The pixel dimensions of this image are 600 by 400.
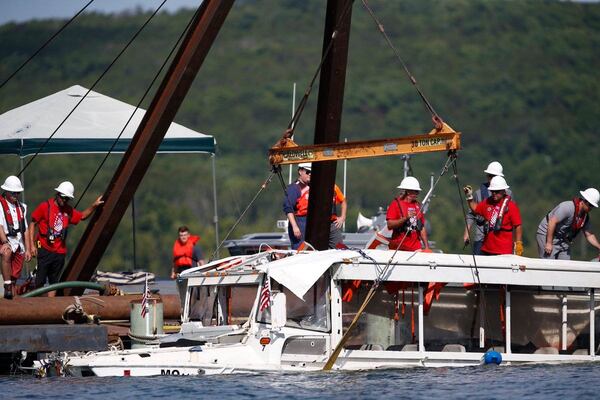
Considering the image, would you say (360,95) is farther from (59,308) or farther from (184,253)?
(59,308)

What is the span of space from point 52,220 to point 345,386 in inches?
240

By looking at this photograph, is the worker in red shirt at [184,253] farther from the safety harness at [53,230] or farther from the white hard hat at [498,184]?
the white hard hat at [498,184]

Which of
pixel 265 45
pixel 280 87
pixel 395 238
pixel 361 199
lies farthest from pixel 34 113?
pixel 265 45

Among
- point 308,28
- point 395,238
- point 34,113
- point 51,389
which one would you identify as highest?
point 308,28

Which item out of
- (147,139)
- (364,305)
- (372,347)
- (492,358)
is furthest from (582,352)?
(147,139)

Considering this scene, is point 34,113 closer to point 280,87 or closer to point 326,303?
point 326,303

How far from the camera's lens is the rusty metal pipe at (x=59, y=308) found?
1684 centimetres

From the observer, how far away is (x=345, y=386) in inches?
582

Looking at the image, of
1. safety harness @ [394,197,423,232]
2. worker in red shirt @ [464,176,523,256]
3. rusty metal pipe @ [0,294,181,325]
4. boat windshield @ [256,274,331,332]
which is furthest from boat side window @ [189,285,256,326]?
worker in red shirt @ [464,176,523,256]

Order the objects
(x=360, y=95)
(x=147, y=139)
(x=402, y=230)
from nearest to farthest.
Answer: (x=402, y=230), (x=147, y=139), (x=360, y=95)

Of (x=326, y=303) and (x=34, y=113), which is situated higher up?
(x=34, y=113)

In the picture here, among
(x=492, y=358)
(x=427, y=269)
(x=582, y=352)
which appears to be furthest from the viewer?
(x=582, y=352)

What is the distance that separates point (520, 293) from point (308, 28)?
99478 mm

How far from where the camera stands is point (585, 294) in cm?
1706
